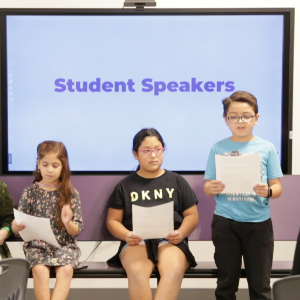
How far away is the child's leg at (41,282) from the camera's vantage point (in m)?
2.98

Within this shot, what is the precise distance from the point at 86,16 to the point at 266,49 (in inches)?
66.3

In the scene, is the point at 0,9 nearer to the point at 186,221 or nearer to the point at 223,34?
the point at 223,34

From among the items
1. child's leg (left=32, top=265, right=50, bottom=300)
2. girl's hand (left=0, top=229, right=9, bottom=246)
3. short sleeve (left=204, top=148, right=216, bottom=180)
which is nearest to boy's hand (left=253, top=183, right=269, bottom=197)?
short sleeve (left=204, top=148, right=216, bottom=180)

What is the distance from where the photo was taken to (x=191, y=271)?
3211 mm

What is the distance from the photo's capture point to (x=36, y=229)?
10.0 feet

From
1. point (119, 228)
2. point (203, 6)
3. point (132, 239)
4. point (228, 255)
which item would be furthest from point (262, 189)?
point (203, 6)

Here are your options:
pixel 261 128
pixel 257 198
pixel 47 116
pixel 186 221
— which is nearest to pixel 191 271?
pixel 186 221

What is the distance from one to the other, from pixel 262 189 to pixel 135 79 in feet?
5.98

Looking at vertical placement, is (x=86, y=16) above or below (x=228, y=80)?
above

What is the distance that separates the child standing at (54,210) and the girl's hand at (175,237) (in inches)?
24.8

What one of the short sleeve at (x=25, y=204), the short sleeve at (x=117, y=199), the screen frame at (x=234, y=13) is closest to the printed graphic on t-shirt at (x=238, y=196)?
the short sleeve at (x=117, y=199)

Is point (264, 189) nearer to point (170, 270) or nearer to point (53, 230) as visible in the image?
point (170, 270)

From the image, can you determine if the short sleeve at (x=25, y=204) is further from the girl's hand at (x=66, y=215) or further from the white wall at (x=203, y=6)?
the white wall at (x=203, y=6)

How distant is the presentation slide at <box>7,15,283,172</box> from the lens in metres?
4.26
